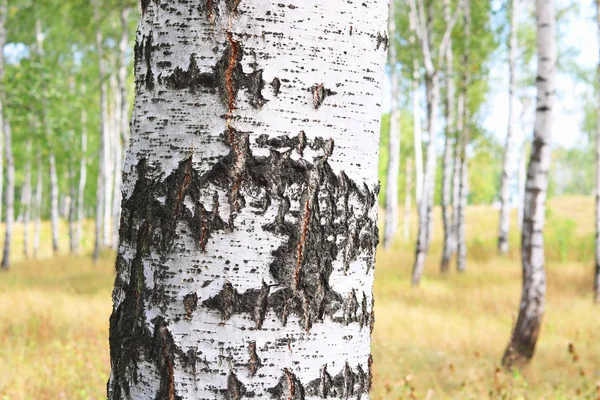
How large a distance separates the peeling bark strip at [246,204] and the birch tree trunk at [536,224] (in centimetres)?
467

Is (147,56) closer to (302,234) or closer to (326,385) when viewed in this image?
(302,234)

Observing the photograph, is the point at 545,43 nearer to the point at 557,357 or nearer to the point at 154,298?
the point at 557,357

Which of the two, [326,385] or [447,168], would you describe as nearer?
[326,385]

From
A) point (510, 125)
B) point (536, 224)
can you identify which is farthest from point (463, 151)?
point (536, 224)

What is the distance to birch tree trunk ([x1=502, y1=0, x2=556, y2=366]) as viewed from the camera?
5328 mm

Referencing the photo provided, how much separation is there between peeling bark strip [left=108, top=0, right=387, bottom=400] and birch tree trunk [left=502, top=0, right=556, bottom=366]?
467cm

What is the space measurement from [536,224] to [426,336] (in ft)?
5.93

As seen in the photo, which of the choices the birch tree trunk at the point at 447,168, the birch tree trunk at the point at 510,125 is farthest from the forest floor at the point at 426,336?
the birch tree trunk at the point at 510,125

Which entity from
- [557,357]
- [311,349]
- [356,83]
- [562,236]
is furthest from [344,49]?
[562,236]

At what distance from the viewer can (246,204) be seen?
1.08m

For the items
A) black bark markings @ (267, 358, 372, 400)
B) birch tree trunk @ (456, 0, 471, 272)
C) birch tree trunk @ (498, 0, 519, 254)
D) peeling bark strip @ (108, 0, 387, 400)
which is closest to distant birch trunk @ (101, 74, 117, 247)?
birch tree trunk @ (456, 0, 471, 272)

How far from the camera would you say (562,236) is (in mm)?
13164

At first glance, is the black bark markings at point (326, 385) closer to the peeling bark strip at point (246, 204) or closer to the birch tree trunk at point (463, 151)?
the peeling bark strip at point (246, 204)

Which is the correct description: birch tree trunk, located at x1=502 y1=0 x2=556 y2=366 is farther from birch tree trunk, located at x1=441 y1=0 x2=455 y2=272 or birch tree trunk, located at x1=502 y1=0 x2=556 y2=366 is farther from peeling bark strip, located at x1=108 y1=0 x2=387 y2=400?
birch tree trunk, located at x1=441 y1=0 x2=455 y2=272
